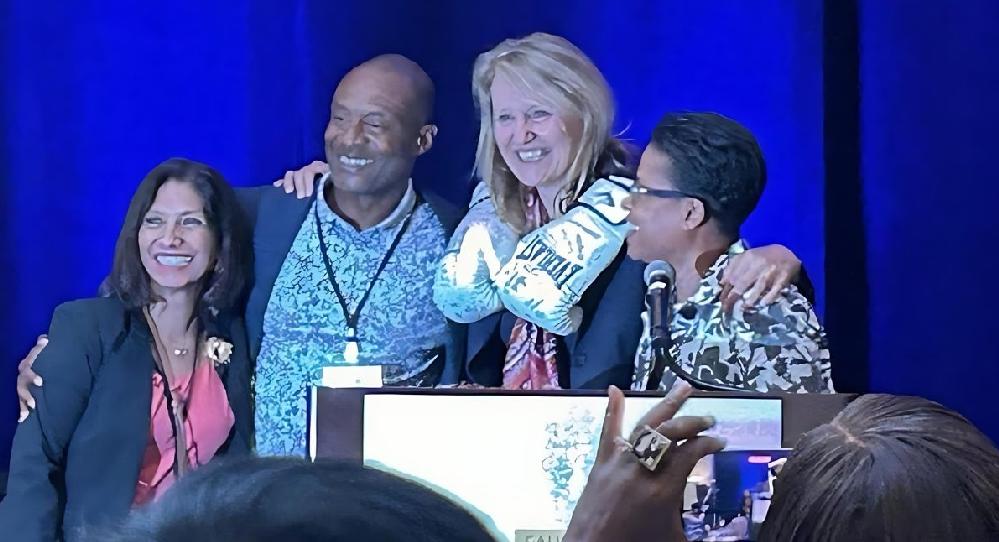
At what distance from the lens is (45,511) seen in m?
2.43

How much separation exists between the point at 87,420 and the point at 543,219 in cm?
116

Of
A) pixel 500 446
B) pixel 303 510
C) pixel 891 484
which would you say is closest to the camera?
pixel 303 510

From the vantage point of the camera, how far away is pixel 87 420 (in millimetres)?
2492

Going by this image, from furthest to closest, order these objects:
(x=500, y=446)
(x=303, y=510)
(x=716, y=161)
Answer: (x=716, y=161)
(x=500, y=446)
(x=303, y=510)

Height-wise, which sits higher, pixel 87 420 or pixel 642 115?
pixel 642 115

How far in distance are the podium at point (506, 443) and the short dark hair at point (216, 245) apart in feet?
1.40

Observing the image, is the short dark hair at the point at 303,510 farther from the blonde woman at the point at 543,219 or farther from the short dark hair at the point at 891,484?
the blonde woman at the point at 543,219

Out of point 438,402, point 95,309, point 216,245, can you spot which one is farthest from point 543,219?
point 95,309

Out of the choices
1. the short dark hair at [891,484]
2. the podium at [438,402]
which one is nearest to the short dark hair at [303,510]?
the short dark hair at [891,484]

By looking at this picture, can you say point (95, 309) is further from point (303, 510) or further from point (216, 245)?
point (303, 510)

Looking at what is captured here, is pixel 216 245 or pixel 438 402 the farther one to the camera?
pixel 216 245

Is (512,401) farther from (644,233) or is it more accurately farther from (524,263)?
(644,233)

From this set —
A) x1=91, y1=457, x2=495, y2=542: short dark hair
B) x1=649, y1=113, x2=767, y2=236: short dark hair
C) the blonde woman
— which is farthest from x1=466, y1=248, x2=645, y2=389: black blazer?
x1=91, y1=457, x2=495, y2=542: short dark hair

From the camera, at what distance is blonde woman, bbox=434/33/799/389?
8.37 ft
